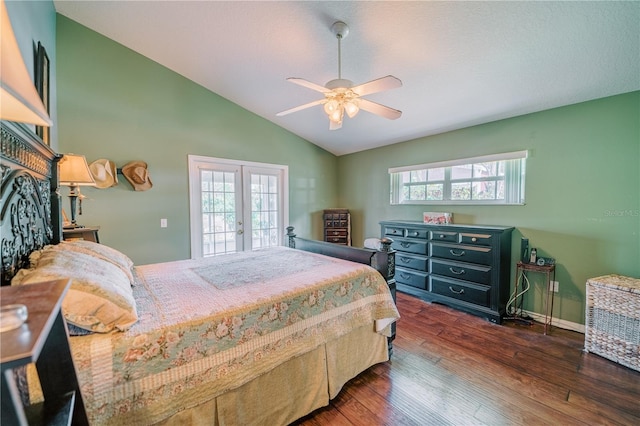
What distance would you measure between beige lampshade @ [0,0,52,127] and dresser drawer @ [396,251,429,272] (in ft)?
12.1

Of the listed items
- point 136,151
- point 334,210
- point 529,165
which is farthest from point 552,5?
point 136,151

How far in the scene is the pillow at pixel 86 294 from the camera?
3.39 ft

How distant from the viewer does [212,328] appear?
4.28 ft

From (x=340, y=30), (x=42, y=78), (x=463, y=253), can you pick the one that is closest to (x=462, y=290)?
(x=463, y=253)

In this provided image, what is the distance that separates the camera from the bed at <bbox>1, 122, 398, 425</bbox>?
1074mm

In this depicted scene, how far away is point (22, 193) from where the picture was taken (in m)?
1.28

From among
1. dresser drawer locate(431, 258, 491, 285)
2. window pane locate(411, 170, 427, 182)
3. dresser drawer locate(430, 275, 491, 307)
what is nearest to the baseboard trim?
dresser drawer locate(430, 275, 491, 307)

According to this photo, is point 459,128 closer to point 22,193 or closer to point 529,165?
point 529,165

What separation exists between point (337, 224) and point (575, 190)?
3.20m

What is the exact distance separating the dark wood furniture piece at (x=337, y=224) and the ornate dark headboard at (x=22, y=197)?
366 centimetres

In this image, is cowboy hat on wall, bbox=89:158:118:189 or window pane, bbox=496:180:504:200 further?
window pane, bbox=496:180:504:200

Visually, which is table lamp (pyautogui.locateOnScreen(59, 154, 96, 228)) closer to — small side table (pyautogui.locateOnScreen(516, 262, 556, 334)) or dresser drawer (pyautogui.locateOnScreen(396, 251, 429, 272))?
dresser drawer (pyautogui.locateOnScreen(396, 251, 429, 272))

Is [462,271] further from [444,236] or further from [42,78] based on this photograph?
[42,78]

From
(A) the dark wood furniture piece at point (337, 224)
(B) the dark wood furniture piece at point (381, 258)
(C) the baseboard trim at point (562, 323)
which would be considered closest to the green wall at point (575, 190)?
(C) the baseboard trim at point (562, 323)
